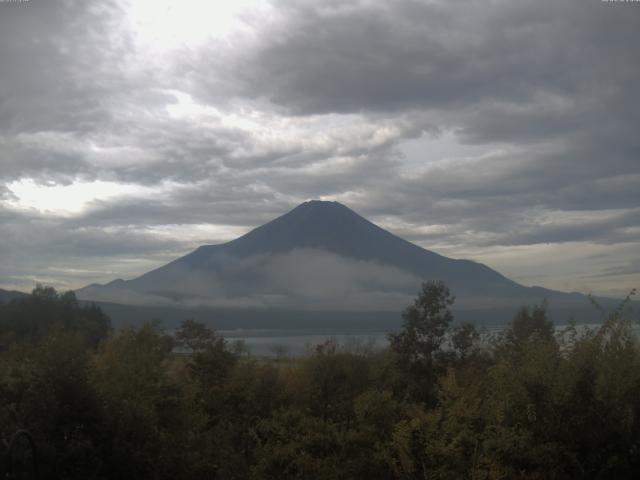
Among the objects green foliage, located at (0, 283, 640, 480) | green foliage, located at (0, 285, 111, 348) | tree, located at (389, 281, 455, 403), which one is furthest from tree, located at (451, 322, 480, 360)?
green foliage, located at (0, 285, 111, 348)

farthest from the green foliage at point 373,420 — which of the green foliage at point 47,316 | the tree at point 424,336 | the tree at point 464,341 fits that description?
the green foliage at point 47,316

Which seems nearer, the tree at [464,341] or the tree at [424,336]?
the tree at [424,336]

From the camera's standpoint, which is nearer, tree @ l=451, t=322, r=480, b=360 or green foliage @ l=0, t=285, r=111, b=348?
tree @ l=451, t=322, r=480, b=360

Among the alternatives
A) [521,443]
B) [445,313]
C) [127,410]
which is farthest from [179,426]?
[445,313]

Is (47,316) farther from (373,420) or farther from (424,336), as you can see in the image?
(373,420)

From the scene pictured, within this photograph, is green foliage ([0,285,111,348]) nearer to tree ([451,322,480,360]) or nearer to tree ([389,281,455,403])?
tree ([389,281,455,403])

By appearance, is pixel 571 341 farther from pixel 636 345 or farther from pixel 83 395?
pixel 83 395

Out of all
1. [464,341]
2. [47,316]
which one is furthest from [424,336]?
[47,316]

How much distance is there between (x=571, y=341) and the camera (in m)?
21.0

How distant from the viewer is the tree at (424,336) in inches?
1539

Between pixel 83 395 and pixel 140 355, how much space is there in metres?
14.7

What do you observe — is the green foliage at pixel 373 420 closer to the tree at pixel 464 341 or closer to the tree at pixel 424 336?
the tree at pixel 424 336

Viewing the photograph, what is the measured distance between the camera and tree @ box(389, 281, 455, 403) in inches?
1539

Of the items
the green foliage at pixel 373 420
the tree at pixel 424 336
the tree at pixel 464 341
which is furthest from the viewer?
the tree at pixel 464 341
